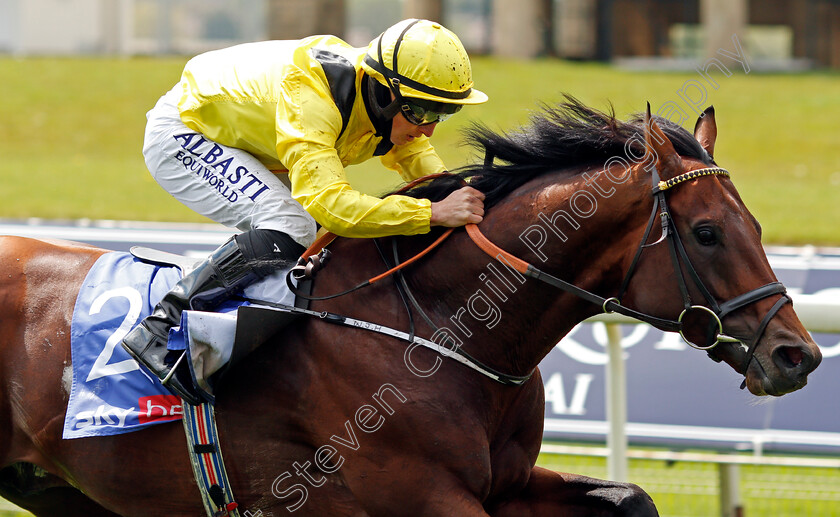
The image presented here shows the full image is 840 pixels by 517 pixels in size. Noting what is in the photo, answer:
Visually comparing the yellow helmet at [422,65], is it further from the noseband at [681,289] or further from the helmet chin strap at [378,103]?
the noseband at [681,289]

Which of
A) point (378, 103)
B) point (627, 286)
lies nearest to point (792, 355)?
point (627, 286)

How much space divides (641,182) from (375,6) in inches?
2150

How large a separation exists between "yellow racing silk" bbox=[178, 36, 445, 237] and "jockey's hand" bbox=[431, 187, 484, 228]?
0.12ft

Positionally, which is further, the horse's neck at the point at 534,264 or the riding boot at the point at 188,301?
the riding boot at the point at 188,301

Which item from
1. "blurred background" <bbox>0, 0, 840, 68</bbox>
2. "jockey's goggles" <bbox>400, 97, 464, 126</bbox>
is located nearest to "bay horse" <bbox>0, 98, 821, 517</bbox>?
"jockey's goggles" <bbox>400, 97, 464, 126</bbox>

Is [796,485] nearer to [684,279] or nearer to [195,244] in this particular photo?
[684,279]

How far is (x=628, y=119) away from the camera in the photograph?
3.07 m

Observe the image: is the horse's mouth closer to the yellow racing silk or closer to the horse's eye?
the horse's eye

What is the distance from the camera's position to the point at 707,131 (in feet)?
9.92

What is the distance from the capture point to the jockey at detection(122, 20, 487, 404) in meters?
2.96

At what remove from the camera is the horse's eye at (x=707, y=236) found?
2.71 metres

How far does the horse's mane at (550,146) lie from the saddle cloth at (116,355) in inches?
25.7

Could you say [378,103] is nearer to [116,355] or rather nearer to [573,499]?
[116,355]

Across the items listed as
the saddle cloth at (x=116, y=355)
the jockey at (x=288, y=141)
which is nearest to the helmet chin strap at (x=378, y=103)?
the jockey at (x=288, y=141)
